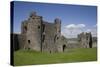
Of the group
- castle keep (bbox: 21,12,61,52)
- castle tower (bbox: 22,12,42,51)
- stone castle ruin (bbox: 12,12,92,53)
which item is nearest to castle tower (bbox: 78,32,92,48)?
stone castle ruin (bbox: 12,12,92,53)

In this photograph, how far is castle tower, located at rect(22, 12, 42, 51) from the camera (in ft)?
9.86

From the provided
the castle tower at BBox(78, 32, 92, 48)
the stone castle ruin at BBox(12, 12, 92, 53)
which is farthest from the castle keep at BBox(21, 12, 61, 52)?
the castle tower at BBox(78, 32, 92, 48)

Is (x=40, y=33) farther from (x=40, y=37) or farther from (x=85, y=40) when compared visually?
(x=85, y=40)

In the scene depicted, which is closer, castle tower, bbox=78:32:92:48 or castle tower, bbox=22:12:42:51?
castle tower, bbox=22:12:42:51

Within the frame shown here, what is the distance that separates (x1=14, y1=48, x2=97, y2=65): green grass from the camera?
9.77 ft

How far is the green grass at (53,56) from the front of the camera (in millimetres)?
2979

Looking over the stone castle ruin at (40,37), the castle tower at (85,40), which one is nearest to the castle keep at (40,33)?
the stone castle ruin at (40,37)

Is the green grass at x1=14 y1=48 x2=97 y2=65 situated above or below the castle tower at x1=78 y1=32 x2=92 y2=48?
below

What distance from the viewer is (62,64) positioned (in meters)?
3.23

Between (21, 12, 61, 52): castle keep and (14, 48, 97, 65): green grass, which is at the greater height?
(21, 12, 61, 52): castle keep

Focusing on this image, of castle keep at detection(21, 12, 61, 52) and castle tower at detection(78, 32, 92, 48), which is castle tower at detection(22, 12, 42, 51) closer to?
castle keep at detection(21, 12, 61, 52)

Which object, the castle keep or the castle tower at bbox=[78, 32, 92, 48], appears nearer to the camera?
the castle keep

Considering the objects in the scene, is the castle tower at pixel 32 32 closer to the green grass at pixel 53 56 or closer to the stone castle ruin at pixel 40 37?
the stone castle ruin at pixel 40 37
